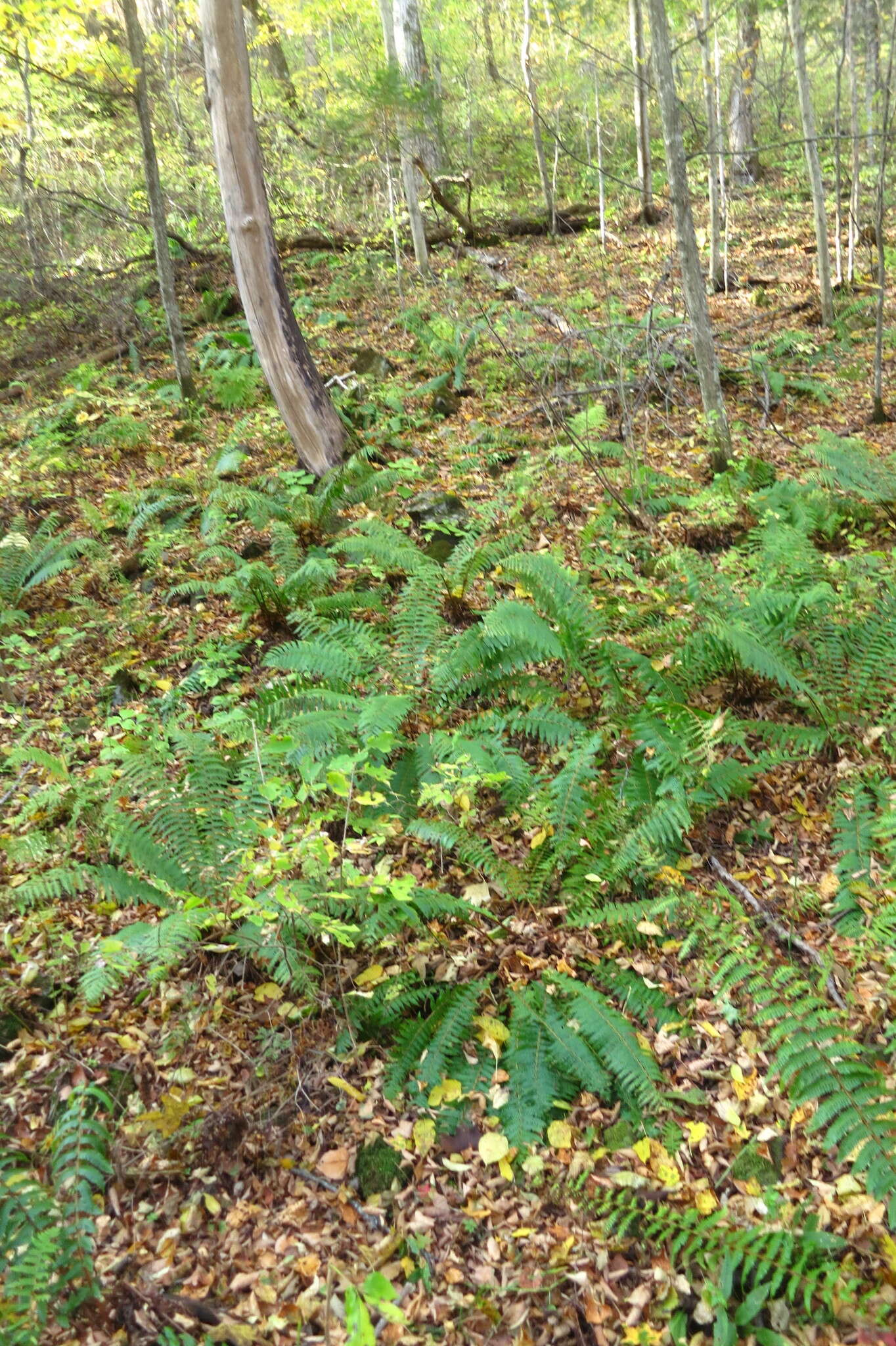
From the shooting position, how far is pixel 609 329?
8.80m

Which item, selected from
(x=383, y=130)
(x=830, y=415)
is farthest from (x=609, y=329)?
(x=383, y=130)

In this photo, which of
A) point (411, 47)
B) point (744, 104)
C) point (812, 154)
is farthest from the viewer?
point (744, 104)

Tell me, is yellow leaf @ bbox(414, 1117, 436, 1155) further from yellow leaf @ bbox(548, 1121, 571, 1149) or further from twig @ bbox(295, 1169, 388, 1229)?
yellow leaf @ bbox(548, 1121, 571, 1149)

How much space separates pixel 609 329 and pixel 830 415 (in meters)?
2.54

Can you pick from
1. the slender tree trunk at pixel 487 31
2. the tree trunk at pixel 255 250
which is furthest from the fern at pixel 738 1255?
the slender tree trunk at pixel 487 31

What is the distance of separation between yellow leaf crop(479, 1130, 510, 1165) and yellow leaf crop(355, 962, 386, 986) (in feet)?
2.32

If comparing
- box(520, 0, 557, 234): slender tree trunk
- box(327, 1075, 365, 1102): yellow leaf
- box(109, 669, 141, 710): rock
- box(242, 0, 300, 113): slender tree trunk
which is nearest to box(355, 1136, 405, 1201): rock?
box(327, 1075, 365, 1102): yellow leaf

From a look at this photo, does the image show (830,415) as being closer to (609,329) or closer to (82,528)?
(609,329)

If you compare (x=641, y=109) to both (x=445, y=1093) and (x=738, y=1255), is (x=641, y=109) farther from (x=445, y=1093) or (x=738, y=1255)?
(x=738, y=1255)

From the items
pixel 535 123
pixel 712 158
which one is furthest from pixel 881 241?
pixel 535 123

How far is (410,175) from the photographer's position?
36.5 feet

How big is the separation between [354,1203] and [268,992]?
0.87 metres

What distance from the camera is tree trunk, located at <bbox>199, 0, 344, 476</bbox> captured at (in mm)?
6562

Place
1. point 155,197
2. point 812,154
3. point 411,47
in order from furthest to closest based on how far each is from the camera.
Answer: point 411,47, point 812,154, point 155,197
